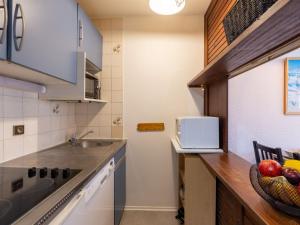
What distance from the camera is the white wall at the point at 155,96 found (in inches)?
105

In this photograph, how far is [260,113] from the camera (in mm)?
2562

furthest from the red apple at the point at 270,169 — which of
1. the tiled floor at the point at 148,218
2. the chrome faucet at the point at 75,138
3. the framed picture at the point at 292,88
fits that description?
the framed picture at the point at 292,88

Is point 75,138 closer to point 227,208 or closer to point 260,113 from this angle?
point 227,208

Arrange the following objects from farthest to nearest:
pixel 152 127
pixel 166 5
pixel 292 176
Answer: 1. pixel 152 127
2. pixel 166 5
3. pixel 292 176

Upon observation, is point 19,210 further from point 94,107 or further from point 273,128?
point 273,128

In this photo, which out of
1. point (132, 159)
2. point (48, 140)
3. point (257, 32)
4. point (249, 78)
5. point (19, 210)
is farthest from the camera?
point (132, 159)

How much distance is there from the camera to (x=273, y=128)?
8.67 ft

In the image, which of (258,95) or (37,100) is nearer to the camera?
(37,100)

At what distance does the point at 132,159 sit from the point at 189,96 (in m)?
1.04

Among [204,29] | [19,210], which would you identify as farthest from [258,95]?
[19,210]

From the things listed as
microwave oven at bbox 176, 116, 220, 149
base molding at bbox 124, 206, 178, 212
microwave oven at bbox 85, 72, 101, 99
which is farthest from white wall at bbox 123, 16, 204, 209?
microwave oven at bbox 176, 116, 220, 149

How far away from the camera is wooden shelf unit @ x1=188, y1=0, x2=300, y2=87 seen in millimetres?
741

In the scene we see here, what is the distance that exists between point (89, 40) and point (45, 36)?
0.89 m

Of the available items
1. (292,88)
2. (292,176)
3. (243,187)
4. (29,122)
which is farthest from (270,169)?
(292,88)
